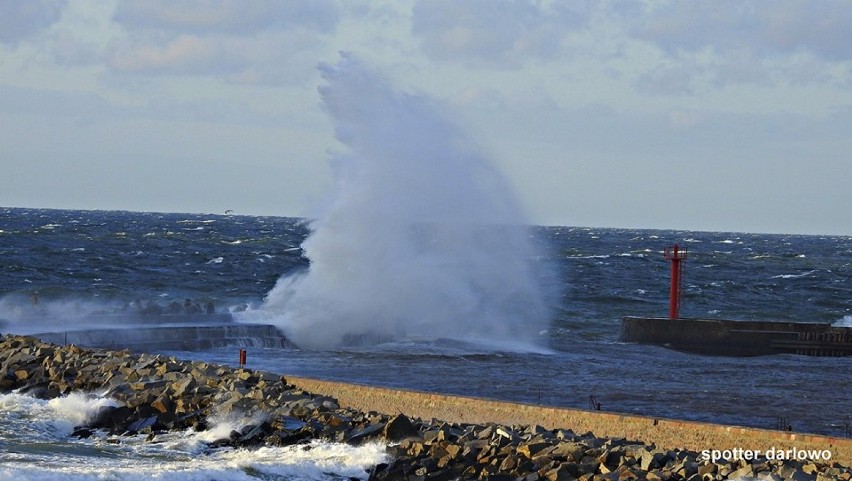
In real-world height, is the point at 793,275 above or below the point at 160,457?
above

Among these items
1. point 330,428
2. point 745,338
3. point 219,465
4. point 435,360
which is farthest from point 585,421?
point 745,338

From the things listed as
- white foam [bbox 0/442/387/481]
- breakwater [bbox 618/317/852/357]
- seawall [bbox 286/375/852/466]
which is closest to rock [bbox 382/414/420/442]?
white foam [bbox 0/442/387/481]

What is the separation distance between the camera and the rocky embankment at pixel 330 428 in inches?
487

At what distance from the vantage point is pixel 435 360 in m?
25.7

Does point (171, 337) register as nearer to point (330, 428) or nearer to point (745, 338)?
point (330, 428)

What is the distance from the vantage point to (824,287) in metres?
56.6

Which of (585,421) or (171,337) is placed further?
(171,337)

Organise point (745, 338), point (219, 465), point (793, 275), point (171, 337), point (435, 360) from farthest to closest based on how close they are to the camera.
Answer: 1. point (793, 275)
2. point (745, 338)
3. point (435, 360)
4. point (171, 337)
5. point (219, 465)

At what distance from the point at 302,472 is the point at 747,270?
57.7 metres

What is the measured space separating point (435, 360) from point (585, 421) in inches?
441

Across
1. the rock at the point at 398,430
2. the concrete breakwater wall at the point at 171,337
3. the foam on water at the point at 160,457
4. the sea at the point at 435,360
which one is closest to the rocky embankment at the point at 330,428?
the rock at the point at 398,430

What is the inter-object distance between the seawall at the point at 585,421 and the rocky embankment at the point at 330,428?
304 mm

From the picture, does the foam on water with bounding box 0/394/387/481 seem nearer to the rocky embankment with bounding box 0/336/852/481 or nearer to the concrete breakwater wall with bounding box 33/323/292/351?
the rocky embankment with bounding box 0/336/852/481

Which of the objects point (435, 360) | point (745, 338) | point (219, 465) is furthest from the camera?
point (745, 338)
